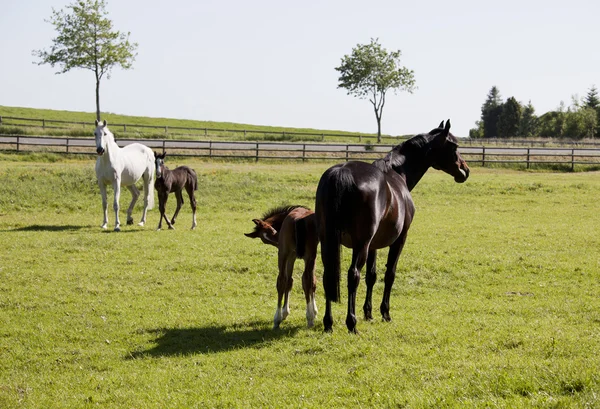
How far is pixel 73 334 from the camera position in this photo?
29.8 ft

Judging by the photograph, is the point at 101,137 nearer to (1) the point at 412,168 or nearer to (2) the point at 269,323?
(2) the point at 269,323

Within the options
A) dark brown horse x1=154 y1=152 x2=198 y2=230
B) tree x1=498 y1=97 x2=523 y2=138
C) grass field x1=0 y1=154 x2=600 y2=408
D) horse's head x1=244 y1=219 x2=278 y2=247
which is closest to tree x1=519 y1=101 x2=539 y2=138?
tree x1=498 y1=97 x2=523 y2=138

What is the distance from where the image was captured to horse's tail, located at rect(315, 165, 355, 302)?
775 cm

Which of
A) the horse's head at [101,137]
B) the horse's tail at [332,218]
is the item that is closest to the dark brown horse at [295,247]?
the horse's tail at [332,218]

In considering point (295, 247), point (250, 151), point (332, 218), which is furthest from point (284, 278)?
point (250, 151)

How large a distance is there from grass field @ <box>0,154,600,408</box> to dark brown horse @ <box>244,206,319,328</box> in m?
0.32

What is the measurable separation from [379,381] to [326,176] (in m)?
2.58

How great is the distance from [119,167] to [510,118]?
79.6m

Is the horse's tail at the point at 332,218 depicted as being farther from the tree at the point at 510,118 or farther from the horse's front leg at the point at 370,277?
the tree at the point at 510,118

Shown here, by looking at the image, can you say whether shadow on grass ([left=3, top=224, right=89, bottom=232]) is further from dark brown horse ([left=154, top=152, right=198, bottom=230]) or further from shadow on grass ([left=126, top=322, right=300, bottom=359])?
shadow on grass ([left=126, top=322, right=300, bottom=359])

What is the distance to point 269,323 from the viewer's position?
9.30 metres

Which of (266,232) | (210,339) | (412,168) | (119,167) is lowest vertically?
(210,339)

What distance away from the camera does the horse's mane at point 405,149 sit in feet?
31.0

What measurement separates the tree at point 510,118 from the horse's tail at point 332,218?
87.8 metres
